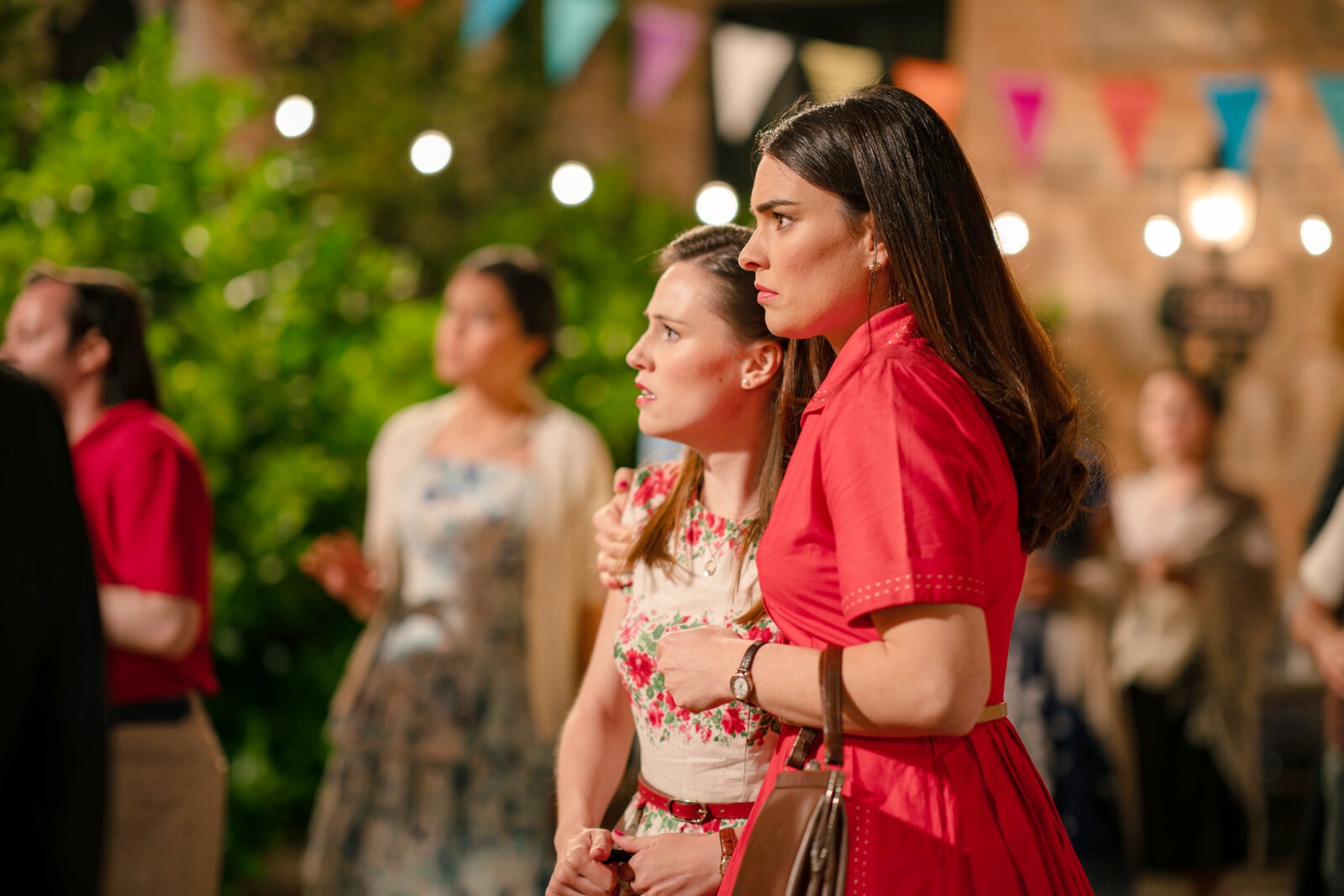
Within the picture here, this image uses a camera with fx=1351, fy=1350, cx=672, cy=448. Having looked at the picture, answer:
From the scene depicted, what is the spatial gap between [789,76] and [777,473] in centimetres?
612

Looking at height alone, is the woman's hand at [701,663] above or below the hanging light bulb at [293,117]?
below

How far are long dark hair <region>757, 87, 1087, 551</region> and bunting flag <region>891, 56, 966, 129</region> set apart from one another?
574 centimetres

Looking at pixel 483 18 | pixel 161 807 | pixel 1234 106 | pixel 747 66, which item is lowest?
pixel 161 807

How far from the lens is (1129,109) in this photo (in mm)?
7172

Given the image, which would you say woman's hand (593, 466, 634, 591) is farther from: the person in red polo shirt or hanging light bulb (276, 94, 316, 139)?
hanging light bulb (276, 94, 316, 139)

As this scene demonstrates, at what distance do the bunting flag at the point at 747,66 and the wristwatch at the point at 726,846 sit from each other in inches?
219

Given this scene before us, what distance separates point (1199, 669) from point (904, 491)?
402 centimetres

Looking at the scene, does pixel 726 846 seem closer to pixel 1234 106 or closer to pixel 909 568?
pixel 909 568

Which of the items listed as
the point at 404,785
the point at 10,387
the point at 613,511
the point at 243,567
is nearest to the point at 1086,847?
the point at 404,785

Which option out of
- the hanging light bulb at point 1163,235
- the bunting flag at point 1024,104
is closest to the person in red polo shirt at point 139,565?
the bunting flag at point 1024,104

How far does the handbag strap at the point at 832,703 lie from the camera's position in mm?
1409

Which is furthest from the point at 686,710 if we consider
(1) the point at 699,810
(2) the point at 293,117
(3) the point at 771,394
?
(2) the point at 293,117

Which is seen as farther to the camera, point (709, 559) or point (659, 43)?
point (659, 43)

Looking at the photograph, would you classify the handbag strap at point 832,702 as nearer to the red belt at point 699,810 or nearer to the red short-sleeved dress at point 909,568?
the red short-sleeved dress at point 909,568
